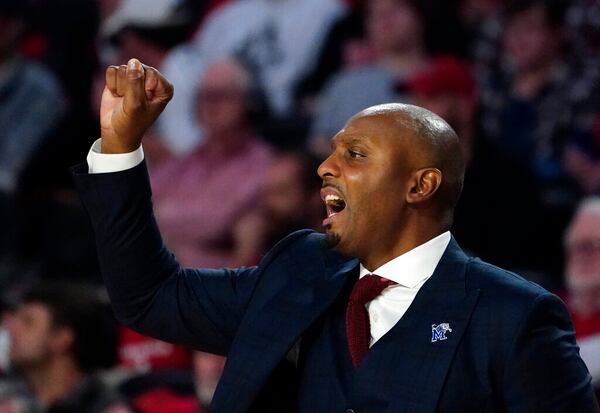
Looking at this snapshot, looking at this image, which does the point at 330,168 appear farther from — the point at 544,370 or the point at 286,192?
the point at 286,192

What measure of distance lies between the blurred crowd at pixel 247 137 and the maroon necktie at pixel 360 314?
1894mm

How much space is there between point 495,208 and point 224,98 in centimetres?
141

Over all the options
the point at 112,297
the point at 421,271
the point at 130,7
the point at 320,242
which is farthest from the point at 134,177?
the point at 130,7

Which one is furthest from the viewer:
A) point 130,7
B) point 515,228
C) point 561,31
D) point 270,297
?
point 130,7

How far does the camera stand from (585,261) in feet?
13.9

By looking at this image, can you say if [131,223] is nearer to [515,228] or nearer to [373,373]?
[373,373]

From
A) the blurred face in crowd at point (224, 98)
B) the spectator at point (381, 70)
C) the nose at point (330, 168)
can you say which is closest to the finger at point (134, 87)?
the nose at point (330, 168)

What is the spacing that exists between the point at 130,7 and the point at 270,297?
13.7 ft

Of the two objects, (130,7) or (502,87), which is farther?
(130,7)

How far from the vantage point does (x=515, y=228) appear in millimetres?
4395

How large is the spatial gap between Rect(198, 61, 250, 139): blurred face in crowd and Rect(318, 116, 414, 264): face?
131 inches

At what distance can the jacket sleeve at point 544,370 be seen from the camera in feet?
5.57

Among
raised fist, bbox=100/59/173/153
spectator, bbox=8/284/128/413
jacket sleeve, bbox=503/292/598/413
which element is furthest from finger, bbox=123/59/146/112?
spectator, bbox=8/284/128/413

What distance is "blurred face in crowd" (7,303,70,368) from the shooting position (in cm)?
445
